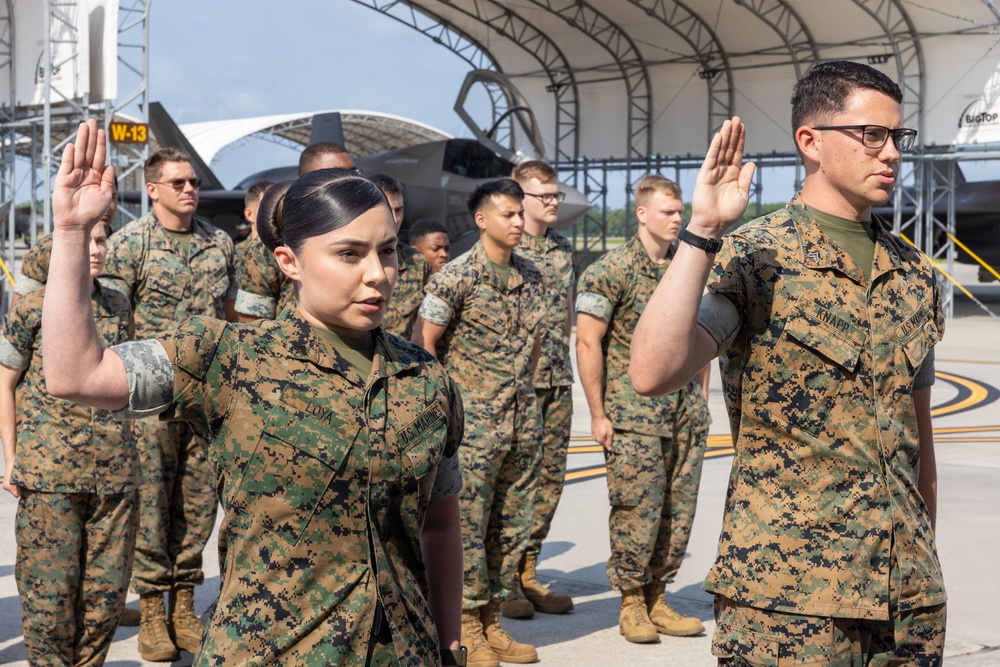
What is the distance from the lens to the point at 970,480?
9.31 metres

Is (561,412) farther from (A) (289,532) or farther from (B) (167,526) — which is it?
(A) (289,532)

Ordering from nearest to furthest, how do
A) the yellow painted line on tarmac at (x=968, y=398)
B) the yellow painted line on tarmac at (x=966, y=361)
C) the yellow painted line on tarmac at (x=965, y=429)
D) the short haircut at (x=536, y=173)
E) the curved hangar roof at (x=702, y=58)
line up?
1. the short haircut at (x=536, y=173)
2. the yellow painted line on tarmac at (x=965, y=429)
3. the yellow painted line on tarmac at (x=968, y=398)
4. the yellow painted line on tarmac at (x=966, y=361)
5. the curved hangar roof at (x=702, y=58)

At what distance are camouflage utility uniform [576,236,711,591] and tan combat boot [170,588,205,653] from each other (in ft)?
6.33

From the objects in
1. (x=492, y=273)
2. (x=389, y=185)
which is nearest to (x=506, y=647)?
(x=492, y=273)

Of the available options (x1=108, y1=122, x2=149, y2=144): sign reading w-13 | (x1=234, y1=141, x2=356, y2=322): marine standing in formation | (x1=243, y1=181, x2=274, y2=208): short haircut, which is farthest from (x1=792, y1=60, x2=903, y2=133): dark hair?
(x1=108, y1=122, x2=149, y2=144): sign reading w-13

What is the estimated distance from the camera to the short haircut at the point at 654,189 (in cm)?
580

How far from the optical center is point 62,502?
14.8 ft

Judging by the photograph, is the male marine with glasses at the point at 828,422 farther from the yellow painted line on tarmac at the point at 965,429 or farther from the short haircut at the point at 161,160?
the yellow painted line on tarmac at the point at 965,429

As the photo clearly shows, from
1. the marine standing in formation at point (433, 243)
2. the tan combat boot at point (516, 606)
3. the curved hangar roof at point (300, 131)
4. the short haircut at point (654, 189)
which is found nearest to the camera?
the short haircut at point (654, 189)

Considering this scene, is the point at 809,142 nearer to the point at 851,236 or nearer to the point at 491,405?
the point at 851,236

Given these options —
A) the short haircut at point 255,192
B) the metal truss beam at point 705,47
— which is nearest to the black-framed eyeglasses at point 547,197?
the short haircut at point 255,192

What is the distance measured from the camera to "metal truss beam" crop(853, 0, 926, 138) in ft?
84.3

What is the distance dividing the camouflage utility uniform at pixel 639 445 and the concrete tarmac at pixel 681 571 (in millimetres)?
404

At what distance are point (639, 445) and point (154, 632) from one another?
7.72ft
